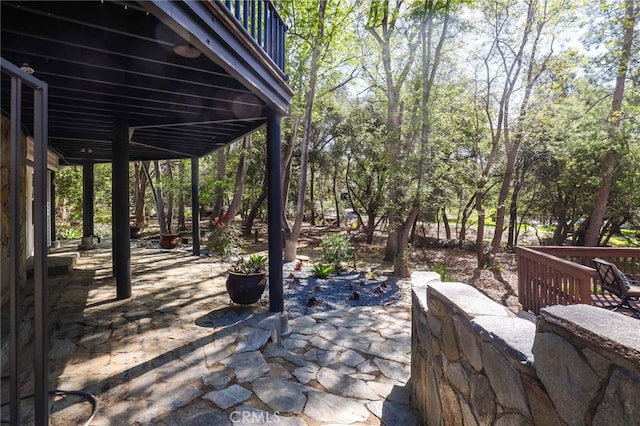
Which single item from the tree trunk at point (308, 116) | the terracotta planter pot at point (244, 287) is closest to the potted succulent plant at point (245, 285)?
the terracotta planter pot at point (244, 287)

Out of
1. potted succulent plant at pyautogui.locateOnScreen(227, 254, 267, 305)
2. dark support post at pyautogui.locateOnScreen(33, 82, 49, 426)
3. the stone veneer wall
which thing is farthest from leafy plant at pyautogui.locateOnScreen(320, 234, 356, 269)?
dark support post at pyautogui.locateOnScreen(33, 82, 49, 426)

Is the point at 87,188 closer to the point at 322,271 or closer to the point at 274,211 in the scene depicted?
the point at 322,271

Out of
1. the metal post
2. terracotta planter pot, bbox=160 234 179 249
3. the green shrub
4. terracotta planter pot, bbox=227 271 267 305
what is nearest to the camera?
the metal post

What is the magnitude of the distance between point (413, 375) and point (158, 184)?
9772 millimetres

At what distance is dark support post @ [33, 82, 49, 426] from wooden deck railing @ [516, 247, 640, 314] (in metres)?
4.16

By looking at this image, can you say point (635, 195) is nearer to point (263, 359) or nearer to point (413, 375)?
point (413, 375)

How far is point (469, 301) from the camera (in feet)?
5.79

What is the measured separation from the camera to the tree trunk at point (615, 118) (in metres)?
6.49

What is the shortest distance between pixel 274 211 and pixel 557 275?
10.8ft

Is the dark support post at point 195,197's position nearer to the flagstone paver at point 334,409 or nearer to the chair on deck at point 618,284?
the flagstone paver at point 334,409

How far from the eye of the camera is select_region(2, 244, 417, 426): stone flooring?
83.9 inches

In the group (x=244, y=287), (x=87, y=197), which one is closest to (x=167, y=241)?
(x=87, y=197)

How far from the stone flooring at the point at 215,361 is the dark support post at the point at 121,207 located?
0.27 m

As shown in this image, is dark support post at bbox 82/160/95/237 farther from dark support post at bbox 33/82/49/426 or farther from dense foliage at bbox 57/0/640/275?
dark support post at bbox 33/82/49/426
